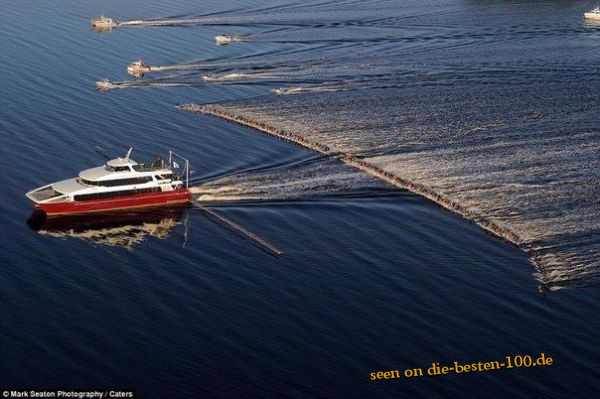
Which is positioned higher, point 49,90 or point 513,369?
point 49,90

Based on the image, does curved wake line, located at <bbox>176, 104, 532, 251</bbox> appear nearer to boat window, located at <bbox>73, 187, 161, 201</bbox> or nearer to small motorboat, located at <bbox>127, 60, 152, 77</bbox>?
small motorboat, located at <bbox>127, 60, 152, 77</bbox>

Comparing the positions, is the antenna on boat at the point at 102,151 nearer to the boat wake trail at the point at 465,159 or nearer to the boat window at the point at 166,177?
the boat window at the point at 166,177

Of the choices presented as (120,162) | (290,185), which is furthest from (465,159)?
(120,162)

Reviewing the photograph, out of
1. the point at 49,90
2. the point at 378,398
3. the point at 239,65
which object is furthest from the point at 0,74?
the point at 378,398

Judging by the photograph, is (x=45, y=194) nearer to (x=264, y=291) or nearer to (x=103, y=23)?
(x=264, y=291)

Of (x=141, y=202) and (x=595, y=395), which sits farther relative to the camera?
(x=141, y=202)

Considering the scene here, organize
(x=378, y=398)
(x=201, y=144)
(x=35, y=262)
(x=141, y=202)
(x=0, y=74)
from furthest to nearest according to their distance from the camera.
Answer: (x=0, y=74) < (x=201, y=144) < (x=141, y=202) < (x=35, y=262) < (x=378, y=398)

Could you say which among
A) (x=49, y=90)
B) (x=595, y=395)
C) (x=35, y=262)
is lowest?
(x=595, y=395)

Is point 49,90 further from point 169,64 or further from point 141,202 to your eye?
point 141,202
